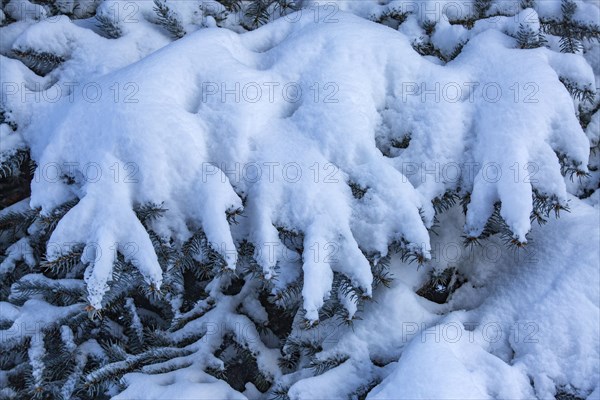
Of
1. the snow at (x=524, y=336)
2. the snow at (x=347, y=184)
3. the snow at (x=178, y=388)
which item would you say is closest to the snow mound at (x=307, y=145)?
the snow at (x=347, y=184)

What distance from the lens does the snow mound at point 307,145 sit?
1.88 meters

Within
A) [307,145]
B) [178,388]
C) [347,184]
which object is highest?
[307,145]

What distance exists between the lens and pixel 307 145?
2.06m

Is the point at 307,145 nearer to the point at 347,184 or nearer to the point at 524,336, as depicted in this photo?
the point at 347,184

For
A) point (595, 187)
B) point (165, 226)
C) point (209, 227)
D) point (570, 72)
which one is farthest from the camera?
point (595, 187)

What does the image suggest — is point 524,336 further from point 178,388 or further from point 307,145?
point 178,388

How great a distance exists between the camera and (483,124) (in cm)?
211

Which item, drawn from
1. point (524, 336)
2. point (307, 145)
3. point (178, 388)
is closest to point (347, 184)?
point (307, 145)

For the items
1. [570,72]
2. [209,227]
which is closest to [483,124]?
[570,72]

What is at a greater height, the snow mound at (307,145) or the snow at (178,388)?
the snow mound at (307,145)

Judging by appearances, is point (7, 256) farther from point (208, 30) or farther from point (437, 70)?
point (437, 70)

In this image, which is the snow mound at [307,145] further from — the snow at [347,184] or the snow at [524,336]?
the snow at [524,336]

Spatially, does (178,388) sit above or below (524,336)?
below

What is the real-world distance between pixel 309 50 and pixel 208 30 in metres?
0.53
